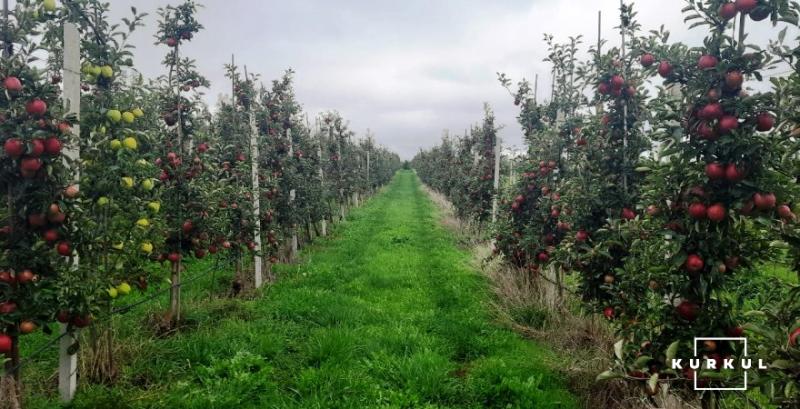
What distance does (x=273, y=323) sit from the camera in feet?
18.3

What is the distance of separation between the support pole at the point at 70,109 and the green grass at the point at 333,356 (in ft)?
0.43

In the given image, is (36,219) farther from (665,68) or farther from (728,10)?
(728,10)

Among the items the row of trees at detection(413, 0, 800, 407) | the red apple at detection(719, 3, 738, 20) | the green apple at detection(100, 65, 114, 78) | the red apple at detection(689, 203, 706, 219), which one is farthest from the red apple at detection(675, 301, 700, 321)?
the green apple at detection(100, 65, 114, 78)

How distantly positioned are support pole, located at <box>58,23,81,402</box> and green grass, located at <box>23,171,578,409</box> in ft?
0.43

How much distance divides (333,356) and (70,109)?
118 inches

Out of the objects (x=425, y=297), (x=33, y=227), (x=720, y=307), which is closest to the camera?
(x=720, y=307)

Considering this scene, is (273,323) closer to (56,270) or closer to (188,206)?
(188,206)

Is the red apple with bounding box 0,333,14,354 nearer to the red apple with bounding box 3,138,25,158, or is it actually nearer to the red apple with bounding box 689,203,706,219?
the red apple with bounding box 3,138,25,158

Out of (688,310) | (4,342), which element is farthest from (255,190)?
(688,310)

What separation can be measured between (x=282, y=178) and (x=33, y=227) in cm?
558

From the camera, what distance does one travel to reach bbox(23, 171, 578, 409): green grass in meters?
3.85

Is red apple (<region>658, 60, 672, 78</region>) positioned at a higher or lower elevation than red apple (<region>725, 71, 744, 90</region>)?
higher

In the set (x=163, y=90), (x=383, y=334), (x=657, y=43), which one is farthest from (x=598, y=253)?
(x=163, y=90)

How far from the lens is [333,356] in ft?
15.1
